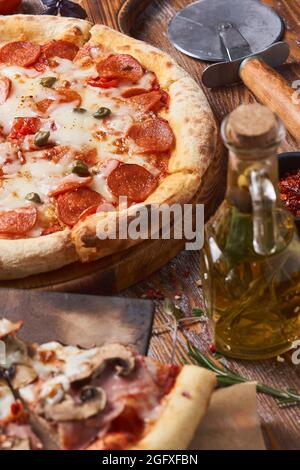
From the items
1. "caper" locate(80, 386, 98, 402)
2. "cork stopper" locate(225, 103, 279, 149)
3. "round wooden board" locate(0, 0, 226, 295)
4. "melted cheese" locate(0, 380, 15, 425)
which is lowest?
"round wooden board" locate(0, 0, 226, 295)

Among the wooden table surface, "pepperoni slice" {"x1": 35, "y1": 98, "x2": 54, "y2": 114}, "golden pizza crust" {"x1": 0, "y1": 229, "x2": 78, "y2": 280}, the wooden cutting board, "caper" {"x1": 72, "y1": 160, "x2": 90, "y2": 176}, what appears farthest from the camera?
"pepperoni slice" {"x1": 35, "y1": 98, "x2": 54, "y2": 114}

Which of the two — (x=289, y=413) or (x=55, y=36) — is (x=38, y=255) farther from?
(x=55, y=36)

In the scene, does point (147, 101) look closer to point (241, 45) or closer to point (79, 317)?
point (241, 45)

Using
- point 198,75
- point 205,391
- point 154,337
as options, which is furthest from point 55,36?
point 205,391

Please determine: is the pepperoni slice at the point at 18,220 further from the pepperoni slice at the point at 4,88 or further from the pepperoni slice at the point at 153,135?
the pepperoni slice at the point at 4,88

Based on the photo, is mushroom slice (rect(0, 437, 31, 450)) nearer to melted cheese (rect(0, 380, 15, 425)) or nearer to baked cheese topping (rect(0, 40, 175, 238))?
melted cheese (rect(0, 380, 15, 425))

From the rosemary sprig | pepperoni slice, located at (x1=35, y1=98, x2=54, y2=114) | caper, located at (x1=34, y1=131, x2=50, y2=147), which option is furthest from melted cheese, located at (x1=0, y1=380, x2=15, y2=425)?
pepperoni slice, located at (x1=35, y1=98, x2=54, y2=114)
